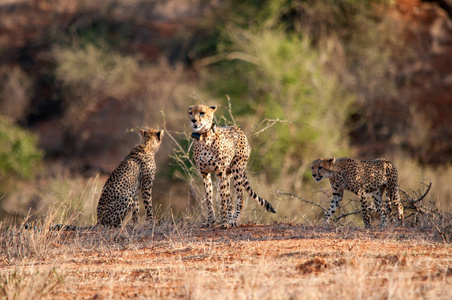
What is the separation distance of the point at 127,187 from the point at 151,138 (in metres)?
1.07

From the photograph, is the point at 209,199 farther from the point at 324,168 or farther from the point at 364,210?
the point at 364,210

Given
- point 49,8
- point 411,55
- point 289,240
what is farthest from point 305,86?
point 49,8

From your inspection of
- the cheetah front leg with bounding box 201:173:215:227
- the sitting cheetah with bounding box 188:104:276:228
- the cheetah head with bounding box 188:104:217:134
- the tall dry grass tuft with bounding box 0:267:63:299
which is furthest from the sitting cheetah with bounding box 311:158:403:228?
the tall dry grass tuft with bounding box 0:267:63:299

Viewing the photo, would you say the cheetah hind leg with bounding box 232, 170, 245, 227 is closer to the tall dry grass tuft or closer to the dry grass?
the dry grass

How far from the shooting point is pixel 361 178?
25.0 ft

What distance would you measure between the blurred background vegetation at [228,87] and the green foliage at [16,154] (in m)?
0.05

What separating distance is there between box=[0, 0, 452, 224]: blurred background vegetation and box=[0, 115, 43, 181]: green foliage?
46 mm

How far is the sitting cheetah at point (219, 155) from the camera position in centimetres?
684

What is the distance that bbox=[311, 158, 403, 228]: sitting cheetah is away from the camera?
7.57 meters

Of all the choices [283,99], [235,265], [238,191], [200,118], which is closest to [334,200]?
[238,191]

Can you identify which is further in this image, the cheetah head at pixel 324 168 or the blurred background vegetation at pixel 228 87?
the blurred background vegetation at pixel 228 87

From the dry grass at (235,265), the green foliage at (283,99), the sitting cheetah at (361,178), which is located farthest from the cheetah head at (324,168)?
the green foliage at (283,99)

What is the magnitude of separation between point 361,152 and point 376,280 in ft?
48.9

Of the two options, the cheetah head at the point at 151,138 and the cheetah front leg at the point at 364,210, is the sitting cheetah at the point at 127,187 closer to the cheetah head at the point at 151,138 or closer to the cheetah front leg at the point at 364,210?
the cheetah head at the point at 151,138
